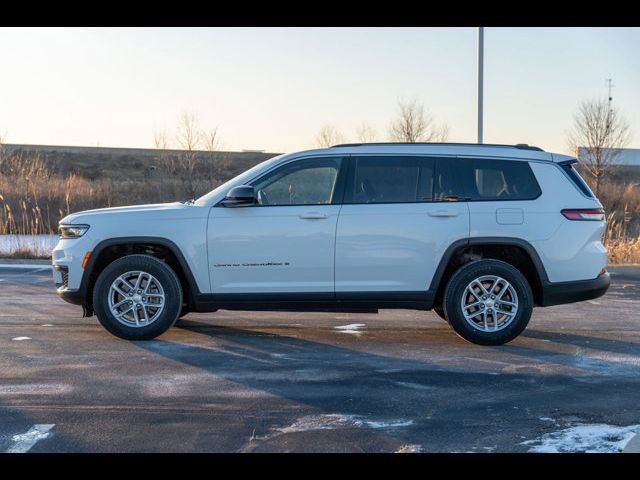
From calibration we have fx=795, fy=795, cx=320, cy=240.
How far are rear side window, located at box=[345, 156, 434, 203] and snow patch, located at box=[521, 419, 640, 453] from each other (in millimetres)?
3119

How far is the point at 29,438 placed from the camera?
15.7ft

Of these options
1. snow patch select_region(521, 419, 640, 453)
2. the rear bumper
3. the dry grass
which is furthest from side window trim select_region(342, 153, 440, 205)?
the dry grass

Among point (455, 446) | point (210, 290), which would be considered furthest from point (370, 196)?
point (455, 446)

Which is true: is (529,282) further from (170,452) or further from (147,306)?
(170,452)

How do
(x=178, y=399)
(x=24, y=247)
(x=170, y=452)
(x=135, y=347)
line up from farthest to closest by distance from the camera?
(x=24, y=247)
(x=135, y=347)
(x=178, y=399)
(x=170, y=452)

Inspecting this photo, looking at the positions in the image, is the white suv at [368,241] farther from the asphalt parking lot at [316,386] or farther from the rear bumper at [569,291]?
the asphalt parking lot at [316,386]

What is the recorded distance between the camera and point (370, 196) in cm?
762

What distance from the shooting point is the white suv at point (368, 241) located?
24.7 feet

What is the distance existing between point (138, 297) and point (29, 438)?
298cm

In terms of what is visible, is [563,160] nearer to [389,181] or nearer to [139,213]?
[389,181]

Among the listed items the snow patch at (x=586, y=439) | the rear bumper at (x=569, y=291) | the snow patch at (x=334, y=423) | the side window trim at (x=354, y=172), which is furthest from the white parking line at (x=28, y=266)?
the snow patch at (x=586, y=439)

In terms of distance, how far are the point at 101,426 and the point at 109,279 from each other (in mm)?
2814

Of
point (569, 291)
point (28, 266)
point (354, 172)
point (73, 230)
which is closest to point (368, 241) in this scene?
point (354, 172)

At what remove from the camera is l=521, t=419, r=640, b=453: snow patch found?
461cm
